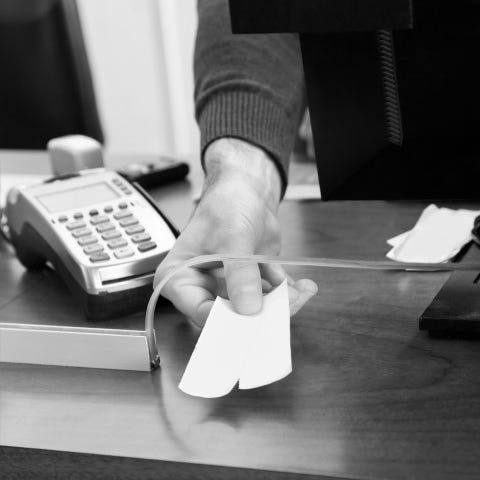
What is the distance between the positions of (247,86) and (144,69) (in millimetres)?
1842

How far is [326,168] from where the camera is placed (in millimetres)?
597

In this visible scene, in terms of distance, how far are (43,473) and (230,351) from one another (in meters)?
0.14

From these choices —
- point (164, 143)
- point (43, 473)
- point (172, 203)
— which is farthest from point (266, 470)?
point (164, 143)

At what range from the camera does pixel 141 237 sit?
68 cm

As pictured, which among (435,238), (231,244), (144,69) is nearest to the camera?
(231,244)

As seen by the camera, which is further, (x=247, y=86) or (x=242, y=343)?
(x=247, y=86)

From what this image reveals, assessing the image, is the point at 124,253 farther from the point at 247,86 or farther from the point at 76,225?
the point at 247,86

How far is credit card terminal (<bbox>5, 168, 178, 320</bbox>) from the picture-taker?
2.09 ft

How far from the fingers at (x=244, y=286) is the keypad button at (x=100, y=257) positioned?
12 centimetres

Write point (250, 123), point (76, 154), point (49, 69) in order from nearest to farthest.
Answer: point (250, 123) < point (76, 154) < point (49, 69)

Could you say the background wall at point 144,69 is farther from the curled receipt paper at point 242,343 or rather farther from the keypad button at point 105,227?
the curled receipt paper at point 242,343

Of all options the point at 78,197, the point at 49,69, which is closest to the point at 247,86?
the point at 78,197

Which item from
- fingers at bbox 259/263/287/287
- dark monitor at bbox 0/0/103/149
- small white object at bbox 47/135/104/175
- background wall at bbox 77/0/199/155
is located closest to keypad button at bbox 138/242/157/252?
fingers at bbox 259/263/287/287

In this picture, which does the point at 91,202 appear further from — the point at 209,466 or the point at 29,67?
the point at 29,67
